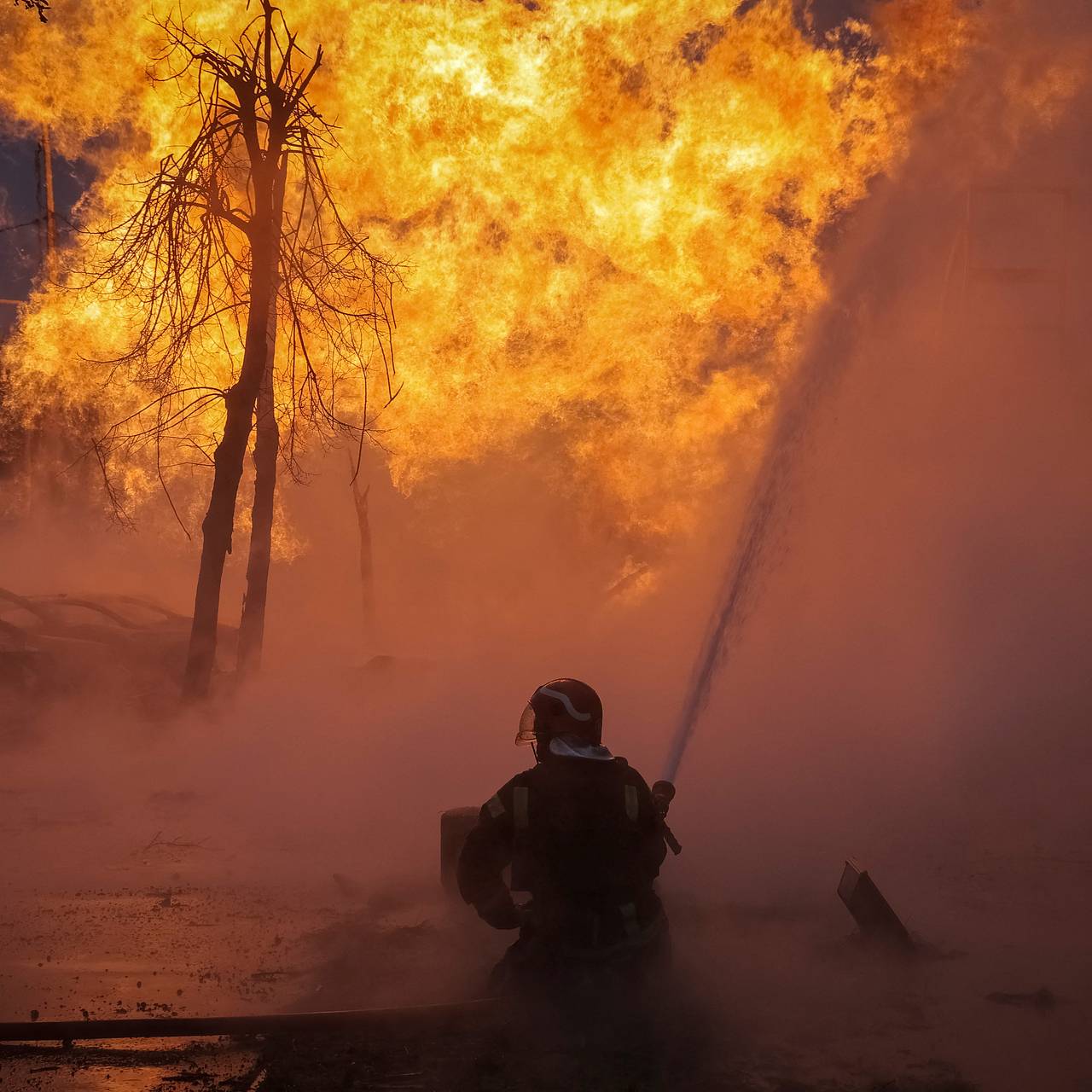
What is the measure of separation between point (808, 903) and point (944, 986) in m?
1.26

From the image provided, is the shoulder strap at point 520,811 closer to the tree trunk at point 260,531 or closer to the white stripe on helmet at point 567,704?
the white stripe on helmet at point 567,704

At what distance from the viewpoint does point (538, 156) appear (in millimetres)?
15617

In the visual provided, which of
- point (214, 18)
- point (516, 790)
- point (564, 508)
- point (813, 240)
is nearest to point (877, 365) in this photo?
point (813, 240)

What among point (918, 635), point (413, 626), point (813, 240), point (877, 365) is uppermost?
point (813, 240)

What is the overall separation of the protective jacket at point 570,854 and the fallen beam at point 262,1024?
1.30ft

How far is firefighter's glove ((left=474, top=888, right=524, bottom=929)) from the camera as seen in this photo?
169 inches

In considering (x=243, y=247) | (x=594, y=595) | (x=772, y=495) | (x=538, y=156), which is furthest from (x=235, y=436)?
(x=594, y=595)

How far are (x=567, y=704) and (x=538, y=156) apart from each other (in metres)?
12.7

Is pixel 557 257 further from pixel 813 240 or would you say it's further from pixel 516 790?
pixel 516 790

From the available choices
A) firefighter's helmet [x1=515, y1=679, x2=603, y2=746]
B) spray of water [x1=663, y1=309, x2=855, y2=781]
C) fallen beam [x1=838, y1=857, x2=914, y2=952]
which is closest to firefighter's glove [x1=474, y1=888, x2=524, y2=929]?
firefighter's helmet [x1=515, y1=679, x2=603, y2=746]

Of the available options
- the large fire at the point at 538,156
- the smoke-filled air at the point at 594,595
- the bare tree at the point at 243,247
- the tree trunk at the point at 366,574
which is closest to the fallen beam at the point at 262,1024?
the smoke-filled air at the point at 594,595

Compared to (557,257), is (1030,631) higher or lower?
lower

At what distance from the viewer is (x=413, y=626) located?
28.3 meters

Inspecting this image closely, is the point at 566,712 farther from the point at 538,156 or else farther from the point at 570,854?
the point at 538,156
